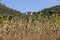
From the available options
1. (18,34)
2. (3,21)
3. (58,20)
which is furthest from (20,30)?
(58,20)

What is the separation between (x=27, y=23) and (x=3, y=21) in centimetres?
63

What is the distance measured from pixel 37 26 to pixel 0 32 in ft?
3.14

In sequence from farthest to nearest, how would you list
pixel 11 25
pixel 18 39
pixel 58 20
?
pixel 58 20
pixel 11 25
pixel 18 39

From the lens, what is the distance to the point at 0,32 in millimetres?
6691

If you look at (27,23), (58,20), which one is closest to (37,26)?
(27,23)

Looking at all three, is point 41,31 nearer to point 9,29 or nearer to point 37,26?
point 37,26

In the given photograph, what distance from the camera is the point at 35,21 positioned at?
732cm

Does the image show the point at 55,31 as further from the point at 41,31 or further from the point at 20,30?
the point at 20,30

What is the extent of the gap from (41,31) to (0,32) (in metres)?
0.98

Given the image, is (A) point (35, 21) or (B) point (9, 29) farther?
(A) point (35, 21)

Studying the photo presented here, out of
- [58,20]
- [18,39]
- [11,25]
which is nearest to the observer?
[18,39]

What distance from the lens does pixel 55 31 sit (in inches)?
269

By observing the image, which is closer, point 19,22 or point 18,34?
point 18,34

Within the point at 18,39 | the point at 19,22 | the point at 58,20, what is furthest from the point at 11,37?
the point at 58,20
